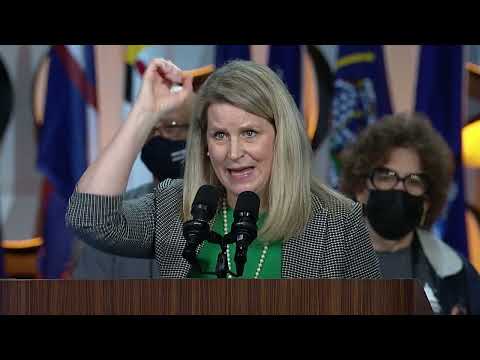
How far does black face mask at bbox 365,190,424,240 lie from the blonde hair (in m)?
1.26

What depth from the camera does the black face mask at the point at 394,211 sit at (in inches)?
149

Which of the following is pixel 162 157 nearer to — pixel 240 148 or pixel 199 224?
pixel 240 148

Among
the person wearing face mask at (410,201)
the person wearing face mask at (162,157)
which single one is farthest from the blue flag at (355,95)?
the person wearing face mask at (162,157)

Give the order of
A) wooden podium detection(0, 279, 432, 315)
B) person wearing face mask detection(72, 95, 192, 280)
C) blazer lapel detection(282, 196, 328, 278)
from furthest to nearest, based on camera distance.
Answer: person wearing face mask detection(72, 95, 192, 280), blazer lapel detection(282, 196, 328, 278), wooden podium detection(0, 279, 432, 315)

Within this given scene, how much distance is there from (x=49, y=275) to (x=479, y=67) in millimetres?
2312

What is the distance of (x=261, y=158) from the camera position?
255cm

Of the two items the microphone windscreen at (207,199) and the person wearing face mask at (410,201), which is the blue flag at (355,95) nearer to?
the person wearing face mask at (410,201)

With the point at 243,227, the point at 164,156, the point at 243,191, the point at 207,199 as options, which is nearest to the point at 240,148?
the point at 243,191

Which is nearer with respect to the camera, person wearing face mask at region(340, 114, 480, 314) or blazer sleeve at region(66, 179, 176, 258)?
blazer sleeve at region(66, 179, 176, 258)

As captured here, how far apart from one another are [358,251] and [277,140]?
37cm

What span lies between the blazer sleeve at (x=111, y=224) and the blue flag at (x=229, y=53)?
218 centimetres

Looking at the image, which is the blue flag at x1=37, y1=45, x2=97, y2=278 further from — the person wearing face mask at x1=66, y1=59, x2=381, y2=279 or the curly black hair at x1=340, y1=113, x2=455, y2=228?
the person wearing face mask at x1=66, y1=59, x2=381, y2=279

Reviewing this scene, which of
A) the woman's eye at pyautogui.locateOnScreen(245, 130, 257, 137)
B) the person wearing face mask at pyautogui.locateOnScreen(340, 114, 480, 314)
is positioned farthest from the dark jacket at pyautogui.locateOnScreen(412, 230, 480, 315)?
the woman's eye at pyautogui.locateOnScreen(245, 130, 257, 137)

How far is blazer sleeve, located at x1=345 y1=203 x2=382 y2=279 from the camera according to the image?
2.52 meters
